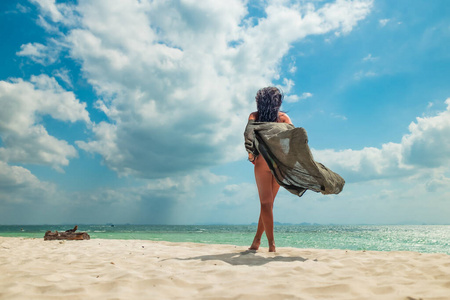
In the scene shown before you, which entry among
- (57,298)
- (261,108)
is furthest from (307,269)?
(261,108)

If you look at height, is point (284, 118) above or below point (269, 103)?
below

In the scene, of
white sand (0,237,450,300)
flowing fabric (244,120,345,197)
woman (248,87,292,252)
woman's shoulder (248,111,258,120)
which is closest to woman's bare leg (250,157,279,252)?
woman (248,87,292,252)

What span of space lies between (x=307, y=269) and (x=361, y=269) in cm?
64

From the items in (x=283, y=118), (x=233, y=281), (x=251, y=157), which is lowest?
(x=233, y=281)

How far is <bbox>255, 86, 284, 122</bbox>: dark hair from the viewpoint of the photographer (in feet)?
14.8

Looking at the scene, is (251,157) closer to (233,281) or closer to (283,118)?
(283,118)

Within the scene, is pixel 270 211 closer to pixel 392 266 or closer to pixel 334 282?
pixel 392 266

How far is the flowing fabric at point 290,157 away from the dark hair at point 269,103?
0.30m

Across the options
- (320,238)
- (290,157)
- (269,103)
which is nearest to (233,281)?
(290,157)

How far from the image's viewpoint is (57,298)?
2.13 m

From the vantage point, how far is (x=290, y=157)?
3.84 metres

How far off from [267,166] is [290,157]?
0.64m

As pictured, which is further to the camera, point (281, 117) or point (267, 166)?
point (281, 117)

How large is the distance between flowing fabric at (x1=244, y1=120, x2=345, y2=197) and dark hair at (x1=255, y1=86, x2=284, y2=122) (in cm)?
30
